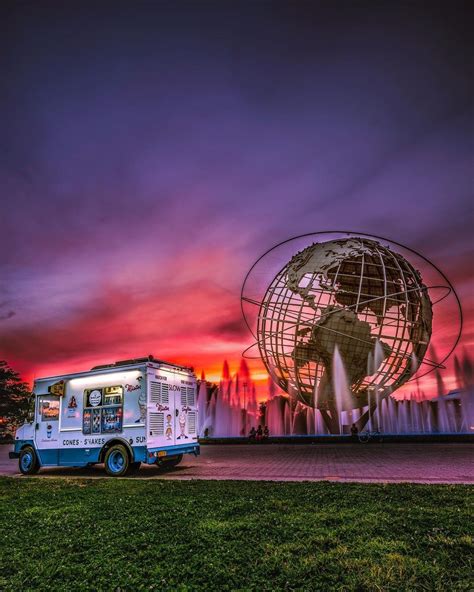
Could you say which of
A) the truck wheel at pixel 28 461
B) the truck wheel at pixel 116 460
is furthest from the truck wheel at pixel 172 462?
the truck wheel at pixel 28 461

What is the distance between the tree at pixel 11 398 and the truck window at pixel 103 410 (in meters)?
48.8

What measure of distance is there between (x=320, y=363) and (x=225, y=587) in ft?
55.4

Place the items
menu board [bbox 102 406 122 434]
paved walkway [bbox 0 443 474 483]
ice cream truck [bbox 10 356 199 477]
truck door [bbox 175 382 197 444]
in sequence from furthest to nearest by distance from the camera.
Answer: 1. truck door [bbox 175 382 197 444]
2. menu board [bbox 102 406 122 434]
3. ice cream truck [bbox 10 356 199 477]
4. paved walkway [bbox 0 443 474 483]

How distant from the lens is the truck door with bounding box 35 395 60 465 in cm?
1519

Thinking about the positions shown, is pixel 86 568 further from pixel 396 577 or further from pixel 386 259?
pixel 386 259

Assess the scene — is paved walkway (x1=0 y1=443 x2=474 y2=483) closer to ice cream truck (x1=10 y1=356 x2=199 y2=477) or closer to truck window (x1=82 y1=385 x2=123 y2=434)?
ice cream truck (x1=10 y1=356 x2=199 y2=477)

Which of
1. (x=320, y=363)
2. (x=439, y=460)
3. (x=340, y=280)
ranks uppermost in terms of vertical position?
(x=340, y=280)

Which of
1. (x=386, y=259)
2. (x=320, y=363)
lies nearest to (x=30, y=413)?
(x=320, y=363)

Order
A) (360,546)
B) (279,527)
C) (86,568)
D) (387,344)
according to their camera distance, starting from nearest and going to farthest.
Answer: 1. (86,568)
2. (360,546)
3. (279,527)
4. (387,344)

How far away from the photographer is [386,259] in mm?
20766

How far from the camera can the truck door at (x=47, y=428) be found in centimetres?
1519

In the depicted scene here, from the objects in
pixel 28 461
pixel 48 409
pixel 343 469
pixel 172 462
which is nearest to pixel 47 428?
pixel 48 409

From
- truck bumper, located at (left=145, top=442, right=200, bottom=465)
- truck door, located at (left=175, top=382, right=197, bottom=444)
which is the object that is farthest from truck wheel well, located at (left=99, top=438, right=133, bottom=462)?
truck door, located at (left=175, top=382, right=197, bottom=444)

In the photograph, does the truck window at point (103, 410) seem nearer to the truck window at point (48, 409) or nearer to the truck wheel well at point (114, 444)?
the truck wheel well at point (114, 444)
